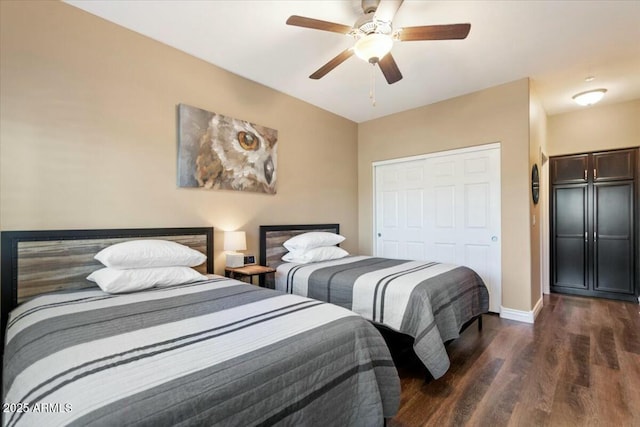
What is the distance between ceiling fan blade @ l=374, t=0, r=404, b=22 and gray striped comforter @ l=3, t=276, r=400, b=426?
200 centimetres

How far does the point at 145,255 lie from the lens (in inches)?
84.2

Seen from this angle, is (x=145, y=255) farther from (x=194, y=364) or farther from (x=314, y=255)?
(x=314, y=255)

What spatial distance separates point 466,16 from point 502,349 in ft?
9.26

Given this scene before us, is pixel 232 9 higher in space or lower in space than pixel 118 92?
higher

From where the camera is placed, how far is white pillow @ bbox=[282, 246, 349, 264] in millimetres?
3385

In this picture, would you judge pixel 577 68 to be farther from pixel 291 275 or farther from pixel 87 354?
pixel 87 354

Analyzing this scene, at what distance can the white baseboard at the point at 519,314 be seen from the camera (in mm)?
3396

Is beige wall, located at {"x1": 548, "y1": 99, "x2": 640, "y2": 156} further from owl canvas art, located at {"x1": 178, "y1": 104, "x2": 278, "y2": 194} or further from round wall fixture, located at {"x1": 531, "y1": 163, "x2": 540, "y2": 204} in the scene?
owl canvas art, located at {"x1": 178, "y1": 104, "x2": 278, "y2": 194}

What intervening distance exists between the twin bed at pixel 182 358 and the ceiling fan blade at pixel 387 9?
78.8 inches

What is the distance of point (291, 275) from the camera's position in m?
3.05

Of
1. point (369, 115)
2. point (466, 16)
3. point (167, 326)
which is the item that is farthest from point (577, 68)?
point (167, 326)

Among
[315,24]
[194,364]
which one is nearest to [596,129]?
[315,24]

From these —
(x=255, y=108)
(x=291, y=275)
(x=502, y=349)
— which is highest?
(x=255, y=108)

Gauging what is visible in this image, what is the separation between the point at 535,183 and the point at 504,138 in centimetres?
68
